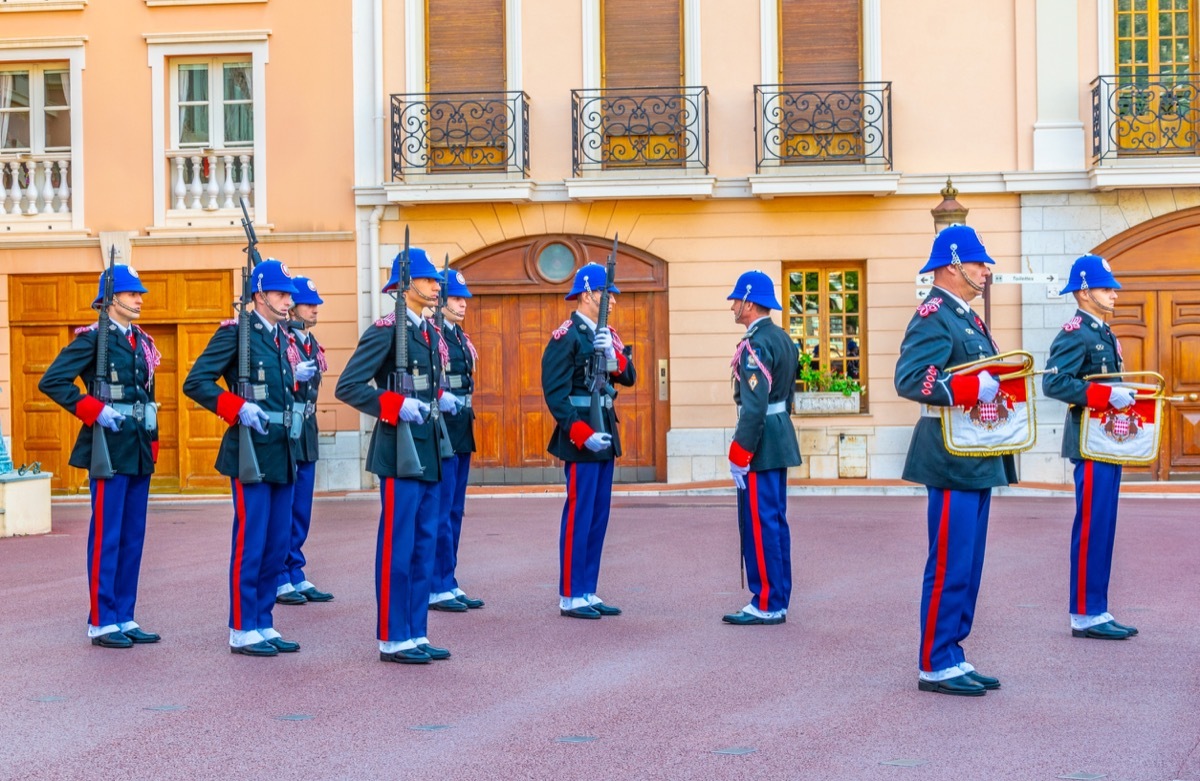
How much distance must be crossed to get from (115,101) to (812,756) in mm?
18321

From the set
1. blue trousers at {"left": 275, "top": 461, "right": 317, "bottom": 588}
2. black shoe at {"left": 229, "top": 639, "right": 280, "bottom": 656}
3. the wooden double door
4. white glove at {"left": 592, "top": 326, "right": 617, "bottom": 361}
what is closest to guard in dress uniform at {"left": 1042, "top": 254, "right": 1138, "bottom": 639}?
white glove at {"left": 592, "top": 326, "right": 617, "bottom": 361}

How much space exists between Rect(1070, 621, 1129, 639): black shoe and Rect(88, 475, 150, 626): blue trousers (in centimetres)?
535

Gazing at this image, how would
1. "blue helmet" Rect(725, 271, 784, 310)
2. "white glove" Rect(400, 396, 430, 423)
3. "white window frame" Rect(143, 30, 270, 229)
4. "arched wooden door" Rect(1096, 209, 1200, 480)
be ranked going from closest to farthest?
"white glove" Rect(400, 396, 430, 423) < "blue helmet" Rect(725, 271, 784, 310) < "arched wooden door" Rect(1096, 209, 1200, 480) < "white window frame" Rect(143, 30, 270, 229)

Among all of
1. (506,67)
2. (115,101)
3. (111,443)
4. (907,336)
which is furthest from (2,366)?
(907,336)

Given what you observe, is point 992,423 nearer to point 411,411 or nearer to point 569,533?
point 411,411

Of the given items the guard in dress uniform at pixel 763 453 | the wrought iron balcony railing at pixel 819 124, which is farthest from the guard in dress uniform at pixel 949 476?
the wrought iron balcony railing at pixel 819 124

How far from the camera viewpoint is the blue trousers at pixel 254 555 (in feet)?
27.7

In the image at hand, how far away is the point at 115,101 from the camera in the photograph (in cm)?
2181

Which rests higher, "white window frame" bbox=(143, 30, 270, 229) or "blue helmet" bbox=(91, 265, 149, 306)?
"white window frame" bbox=(143, 30, 270, 229)

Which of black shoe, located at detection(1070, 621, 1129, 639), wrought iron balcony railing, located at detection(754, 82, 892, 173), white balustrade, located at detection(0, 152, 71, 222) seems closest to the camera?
black shoe, located at detection(1070, 621, 1129, 639)

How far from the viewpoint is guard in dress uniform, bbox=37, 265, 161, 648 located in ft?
28.8

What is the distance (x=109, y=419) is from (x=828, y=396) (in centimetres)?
1347

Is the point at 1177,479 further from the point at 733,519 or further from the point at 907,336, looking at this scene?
the point at 907,336

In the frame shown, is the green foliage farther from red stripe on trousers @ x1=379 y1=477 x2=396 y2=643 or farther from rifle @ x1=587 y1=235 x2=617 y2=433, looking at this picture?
red stripe on trousers @ x1=379 y1=477 x2=396 y2=643
